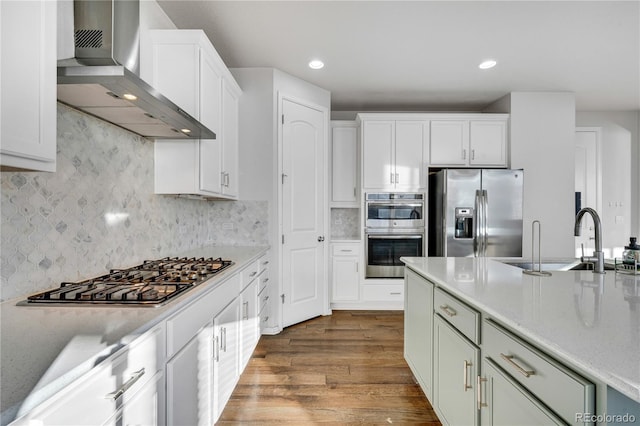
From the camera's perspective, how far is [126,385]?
924 mm

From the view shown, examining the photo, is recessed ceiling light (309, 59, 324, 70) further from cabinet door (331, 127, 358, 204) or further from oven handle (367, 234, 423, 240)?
oven handle (367, 234, 423, 240)

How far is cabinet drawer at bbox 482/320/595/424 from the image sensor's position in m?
0.78

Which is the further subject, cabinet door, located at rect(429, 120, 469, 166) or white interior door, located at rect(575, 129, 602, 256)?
white interior door, located at rect(575, 129, 602, 256)

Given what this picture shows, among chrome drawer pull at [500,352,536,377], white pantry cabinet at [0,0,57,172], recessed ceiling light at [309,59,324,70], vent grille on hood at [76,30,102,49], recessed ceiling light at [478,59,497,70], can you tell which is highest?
recessed ceiling light at [478,59,497,70]

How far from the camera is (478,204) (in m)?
3.68

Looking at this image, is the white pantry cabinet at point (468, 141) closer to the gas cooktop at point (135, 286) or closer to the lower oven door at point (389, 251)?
the lower oven door at point (389, 251)

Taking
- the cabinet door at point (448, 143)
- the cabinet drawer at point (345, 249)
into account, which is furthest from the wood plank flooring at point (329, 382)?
the cabinet door at point (448, 143)

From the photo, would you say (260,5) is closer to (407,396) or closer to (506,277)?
(506,277)

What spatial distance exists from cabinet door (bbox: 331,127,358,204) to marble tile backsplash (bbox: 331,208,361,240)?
0.28m

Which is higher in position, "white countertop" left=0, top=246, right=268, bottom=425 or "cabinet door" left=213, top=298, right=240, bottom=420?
"white countertop" left=0, top=246, right=268, bottom=425

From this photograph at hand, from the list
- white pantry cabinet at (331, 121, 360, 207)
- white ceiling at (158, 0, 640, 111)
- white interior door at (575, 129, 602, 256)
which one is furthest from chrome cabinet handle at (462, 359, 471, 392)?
white interior door at (575, 129, 602, 256)

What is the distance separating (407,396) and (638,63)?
3956mm

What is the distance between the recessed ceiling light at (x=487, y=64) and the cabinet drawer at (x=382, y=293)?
8.45 ft

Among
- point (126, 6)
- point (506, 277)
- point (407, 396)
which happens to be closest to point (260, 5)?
point (126, 6)
